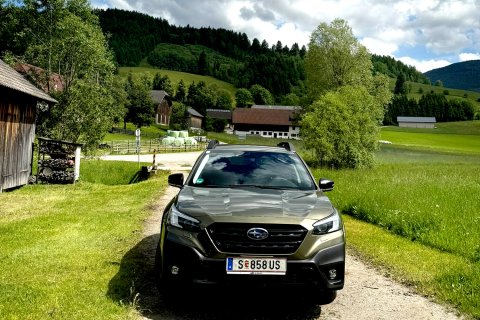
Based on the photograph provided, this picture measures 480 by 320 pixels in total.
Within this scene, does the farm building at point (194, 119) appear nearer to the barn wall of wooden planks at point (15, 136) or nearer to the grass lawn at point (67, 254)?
the barn wall of wooden planks at point (15, 136)

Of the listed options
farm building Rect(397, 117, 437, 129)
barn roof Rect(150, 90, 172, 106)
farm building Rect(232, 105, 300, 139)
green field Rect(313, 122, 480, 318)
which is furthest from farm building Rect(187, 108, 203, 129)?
green field Rect(313, 122, 480, 318)

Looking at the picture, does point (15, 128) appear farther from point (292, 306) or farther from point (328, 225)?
point (328, 225)

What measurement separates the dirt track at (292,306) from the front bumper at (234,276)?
0.55 feet

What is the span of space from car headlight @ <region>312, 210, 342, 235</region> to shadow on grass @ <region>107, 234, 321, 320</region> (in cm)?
67

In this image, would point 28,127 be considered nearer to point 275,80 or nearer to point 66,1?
point 66,1

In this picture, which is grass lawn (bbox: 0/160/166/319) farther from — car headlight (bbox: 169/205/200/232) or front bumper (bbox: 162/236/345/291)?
car headlight (bbox: 169/205/200/232)

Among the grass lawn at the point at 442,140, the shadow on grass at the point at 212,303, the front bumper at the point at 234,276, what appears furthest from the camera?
the grass lawn at the point at 442,140

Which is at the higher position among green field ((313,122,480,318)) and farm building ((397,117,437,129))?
farm building ((397,117,437,129))

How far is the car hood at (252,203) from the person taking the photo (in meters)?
4.62

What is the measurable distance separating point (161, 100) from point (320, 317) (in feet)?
335

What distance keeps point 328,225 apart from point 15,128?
56.6 ft

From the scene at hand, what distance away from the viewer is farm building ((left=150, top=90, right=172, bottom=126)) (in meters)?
103

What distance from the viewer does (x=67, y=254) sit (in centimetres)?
725

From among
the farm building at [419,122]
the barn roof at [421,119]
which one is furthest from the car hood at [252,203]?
the barn roof at [421,119]
